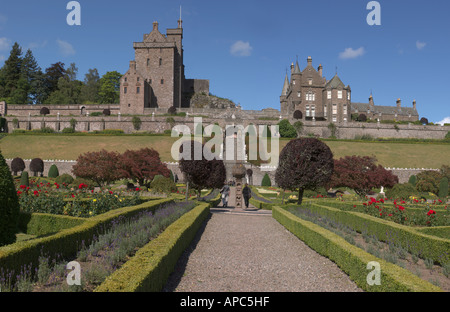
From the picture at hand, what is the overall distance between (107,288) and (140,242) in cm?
352

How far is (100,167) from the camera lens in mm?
27266

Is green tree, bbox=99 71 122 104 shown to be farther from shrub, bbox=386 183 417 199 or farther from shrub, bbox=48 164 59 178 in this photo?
shrub, bbox=386 183 417 199

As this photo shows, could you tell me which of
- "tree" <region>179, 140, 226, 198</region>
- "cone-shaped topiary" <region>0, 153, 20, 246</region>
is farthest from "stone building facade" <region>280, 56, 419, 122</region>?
"cone-shaped topiary" <region>0, 153, 20, 246</region>

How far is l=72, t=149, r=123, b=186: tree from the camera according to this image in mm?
27156

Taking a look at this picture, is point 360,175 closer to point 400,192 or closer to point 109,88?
point 400,192

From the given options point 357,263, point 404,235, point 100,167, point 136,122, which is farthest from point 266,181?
point 357,263

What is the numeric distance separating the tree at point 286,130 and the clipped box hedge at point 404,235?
162ft

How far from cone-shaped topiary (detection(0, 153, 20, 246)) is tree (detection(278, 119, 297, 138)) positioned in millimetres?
57545

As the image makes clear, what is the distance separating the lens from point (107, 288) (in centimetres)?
479

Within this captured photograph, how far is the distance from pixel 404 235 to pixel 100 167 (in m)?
23.5

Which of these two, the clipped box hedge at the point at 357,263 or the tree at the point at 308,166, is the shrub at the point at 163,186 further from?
the clipped box hedge at the point at 357,263

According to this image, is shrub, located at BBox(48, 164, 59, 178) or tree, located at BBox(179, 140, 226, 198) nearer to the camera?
tree, located at BBox(179, 140, 226, 198)
